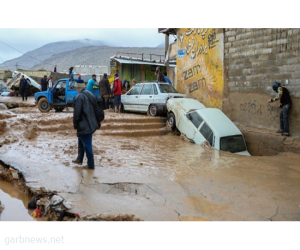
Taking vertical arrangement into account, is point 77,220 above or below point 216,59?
below

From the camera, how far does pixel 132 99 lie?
12.6 m

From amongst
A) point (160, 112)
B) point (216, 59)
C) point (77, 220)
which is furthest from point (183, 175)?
point (216, 59)

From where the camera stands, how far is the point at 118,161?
6.48m

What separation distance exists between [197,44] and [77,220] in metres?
11.2

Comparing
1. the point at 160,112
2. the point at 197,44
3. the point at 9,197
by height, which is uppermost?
the point at 197,44

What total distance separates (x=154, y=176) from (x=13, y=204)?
7.88 ft

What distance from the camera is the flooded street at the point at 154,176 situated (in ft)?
12.6

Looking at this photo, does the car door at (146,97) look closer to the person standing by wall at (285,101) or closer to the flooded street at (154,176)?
the flooded street at (154,176)

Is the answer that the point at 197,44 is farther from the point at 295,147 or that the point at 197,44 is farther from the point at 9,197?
the point at 9,197

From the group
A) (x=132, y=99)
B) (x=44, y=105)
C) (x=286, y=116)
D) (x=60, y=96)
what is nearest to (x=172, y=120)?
(x=132, y=99)

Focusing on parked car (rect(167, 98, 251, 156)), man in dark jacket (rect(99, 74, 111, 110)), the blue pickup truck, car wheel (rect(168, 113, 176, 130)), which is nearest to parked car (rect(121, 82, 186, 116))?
man in dark jacket (rect(99, 74, 111, 110))

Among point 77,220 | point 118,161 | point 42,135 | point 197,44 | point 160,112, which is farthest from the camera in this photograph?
point 197,44

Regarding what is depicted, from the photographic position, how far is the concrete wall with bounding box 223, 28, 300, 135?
8.80 metres

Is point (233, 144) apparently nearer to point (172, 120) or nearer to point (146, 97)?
A: point (172, 120)
